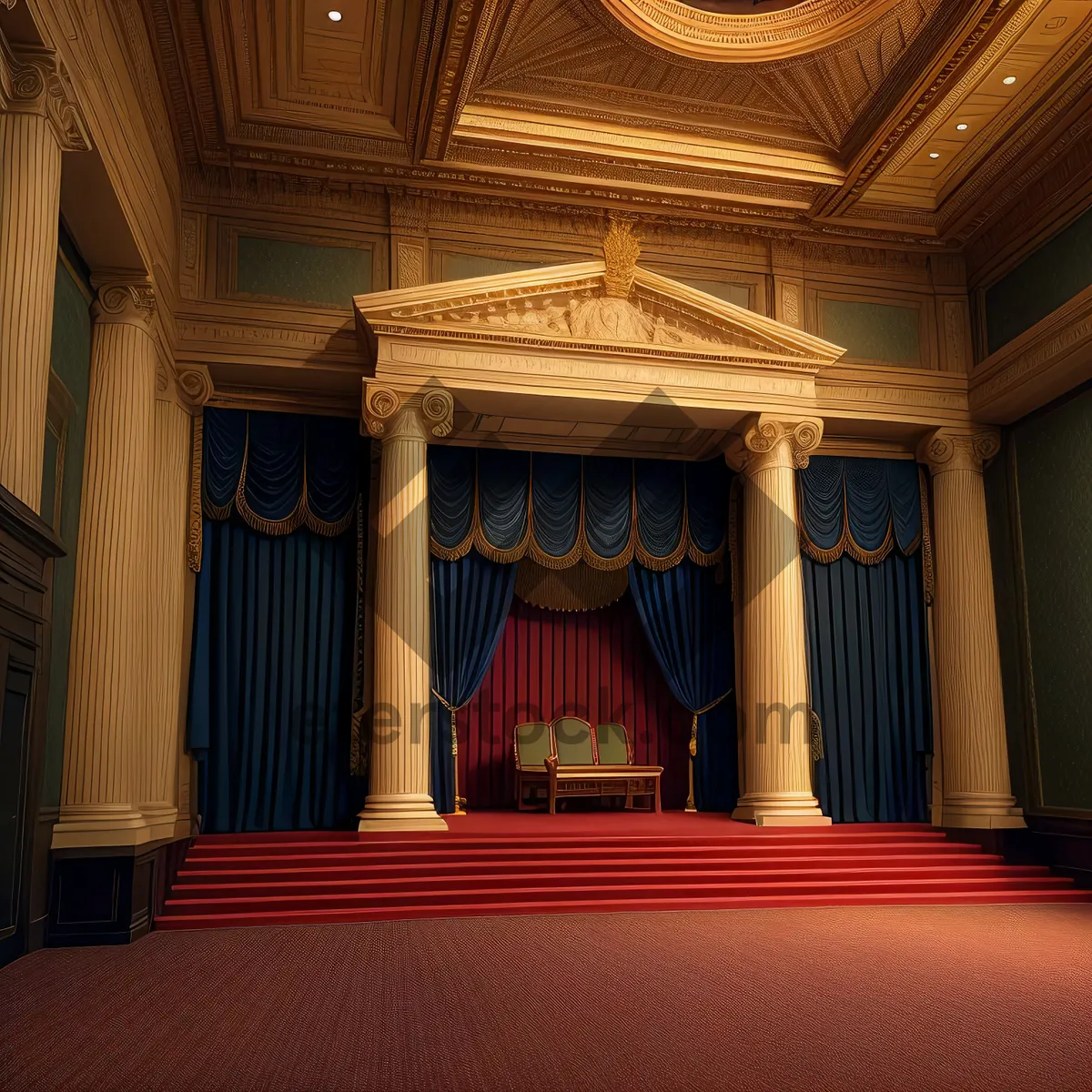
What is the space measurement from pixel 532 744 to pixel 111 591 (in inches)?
193

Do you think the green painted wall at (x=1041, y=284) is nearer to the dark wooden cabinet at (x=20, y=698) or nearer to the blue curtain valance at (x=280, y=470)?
the blue curtain valance at (x=280, y=470)

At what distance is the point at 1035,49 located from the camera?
764cm

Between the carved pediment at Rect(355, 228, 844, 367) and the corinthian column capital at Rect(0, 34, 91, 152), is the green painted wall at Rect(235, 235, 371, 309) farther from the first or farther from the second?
the corinthian column capital at Rect(0, 34, 91, 152)

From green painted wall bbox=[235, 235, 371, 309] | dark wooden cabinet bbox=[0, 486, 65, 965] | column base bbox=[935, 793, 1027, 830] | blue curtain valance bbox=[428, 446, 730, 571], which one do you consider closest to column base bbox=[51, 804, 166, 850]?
dark wooden cabinet bbox=[0, 486, 65, 965]

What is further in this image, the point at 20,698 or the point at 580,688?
the point at 580,688

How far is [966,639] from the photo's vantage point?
30.8 ft

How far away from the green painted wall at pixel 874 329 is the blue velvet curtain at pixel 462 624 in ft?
11.8

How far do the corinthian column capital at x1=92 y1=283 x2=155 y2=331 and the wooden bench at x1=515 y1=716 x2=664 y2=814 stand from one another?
5051 mm

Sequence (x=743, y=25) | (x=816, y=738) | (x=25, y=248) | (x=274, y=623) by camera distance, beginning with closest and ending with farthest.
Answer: (x=25, y=248)
(x=743, y=25)
(x=274, y=623)
(x=816, y=738)

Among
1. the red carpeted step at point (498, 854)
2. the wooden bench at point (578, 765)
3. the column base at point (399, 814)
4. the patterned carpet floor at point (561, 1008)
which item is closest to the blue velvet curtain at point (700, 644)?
the wooden bench at point (578, 765)

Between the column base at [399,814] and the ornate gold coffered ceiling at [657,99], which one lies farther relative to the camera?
the column base at [399,814]

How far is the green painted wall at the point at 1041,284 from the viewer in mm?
8398

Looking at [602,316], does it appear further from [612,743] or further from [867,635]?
[612,743]

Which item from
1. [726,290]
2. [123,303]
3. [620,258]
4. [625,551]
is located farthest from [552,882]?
[726,290]
